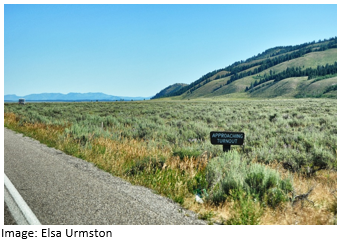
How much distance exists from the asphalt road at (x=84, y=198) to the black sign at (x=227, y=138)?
2.38m

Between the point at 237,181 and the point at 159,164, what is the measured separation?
101 inches

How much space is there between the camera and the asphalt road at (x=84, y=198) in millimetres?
4301

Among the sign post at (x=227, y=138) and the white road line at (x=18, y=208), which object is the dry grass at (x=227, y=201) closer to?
the sign post at (x=227, y=138)

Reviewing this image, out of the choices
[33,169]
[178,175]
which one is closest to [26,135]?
[33,169]

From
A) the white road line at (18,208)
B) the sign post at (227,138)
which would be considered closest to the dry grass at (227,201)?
the sign post at (227,138)

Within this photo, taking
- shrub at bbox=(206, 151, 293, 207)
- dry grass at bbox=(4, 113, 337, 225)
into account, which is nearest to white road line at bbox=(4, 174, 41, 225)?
dry grass at bbox=(4, 113, 337, 225)

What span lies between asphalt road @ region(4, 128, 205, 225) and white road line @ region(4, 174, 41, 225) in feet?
0.24

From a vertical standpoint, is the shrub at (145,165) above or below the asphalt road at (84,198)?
above

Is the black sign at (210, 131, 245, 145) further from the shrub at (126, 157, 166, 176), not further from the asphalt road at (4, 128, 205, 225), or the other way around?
the asphalt road at (4, 128, 205, 225)

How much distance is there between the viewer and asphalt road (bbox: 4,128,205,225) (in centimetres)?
430

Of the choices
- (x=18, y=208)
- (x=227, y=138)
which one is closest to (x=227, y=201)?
(x=227, y=138)

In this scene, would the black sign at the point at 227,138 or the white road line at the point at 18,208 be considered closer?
the white road line at the point at 18,208

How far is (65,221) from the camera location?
164 inches
